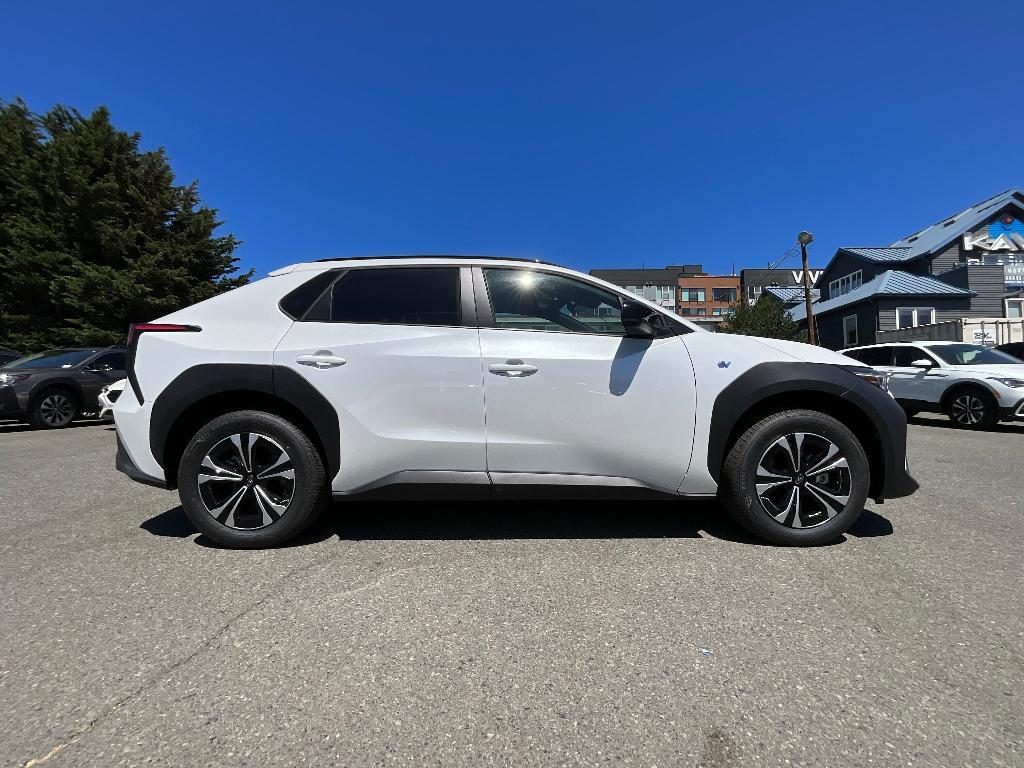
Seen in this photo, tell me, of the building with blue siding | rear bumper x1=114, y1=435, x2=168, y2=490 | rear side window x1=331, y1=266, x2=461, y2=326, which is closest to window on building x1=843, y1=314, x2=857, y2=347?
the building with blue siding

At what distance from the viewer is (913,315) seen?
2186 centimetres

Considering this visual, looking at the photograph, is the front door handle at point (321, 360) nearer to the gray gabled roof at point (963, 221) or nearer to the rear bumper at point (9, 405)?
the rear bumper at point (9, 405)

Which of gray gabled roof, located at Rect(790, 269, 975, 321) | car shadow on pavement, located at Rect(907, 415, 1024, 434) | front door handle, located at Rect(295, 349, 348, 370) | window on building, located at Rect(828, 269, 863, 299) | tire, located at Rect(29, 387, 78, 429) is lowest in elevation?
car shadow on pavement, located at Rect(907, 415, 1024, 434)

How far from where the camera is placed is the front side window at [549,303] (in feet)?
9.37

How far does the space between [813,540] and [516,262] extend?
2.37m

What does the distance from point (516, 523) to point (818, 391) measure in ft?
6.47

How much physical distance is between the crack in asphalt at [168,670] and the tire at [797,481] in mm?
2334

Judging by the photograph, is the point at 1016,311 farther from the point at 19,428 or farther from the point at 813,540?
the point at 19,428

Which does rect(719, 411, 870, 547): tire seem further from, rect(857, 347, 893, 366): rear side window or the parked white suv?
rect(857, 347, 893, 366): rear side window

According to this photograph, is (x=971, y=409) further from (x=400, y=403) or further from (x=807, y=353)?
(x=400, y=403)

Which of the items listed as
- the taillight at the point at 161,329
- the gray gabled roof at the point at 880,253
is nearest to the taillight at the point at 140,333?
the taillight at the point at 161,329

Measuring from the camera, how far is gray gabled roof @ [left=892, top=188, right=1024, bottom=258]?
24.7 m

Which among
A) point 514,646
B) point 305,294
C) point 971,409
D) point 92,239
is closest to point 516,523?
point 514,646

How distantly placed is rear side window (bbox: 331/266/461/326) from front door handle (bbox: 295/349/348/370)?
0.83 feet
